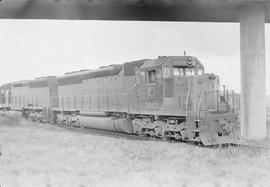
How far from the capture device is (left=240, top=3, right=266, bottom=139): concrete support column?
15.9 metres

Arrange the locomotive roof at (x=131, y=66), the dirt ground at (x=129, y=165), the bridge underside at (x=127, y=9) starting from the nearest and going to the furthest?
the dirt ground at (x=129, y=165) → the bridge underside at (x=127, y=9) → the locomotive roof at (x=131, y=66)

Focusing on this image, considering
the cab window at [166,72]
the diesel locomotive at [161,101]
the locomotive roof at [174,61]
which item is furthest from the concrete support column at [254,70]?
the cab window at [166,72]

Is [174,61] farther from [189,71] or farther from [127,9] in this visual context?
[127,9]

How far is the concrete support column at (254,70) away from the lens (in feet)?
52.1

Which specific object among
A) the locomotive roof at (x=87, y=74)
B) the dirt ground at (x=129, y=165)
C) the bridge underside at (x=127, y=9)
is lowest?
the dirt ground at (x=129, y=165)

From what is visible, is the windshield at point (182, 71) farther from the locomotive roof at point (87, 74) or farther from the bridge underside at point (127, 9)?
the locomotive roof at point (87, 74)

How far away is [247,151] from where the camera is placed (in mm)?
11070

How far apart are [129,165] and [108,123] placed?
28.9 feet

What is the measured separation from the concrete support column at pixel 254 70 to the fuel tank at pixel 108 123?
5109mm

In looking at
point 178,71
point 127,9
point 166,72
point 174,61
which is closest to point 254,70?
point 178,71

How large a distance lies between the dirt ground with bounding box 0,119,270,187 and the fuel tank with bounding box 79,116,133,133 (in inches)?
129

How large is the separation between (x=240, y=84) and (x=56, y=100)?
13.4 meters

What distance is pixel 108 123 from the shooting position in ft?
59.0

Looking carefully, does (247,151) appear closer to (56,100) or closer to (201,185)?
(201,185)
